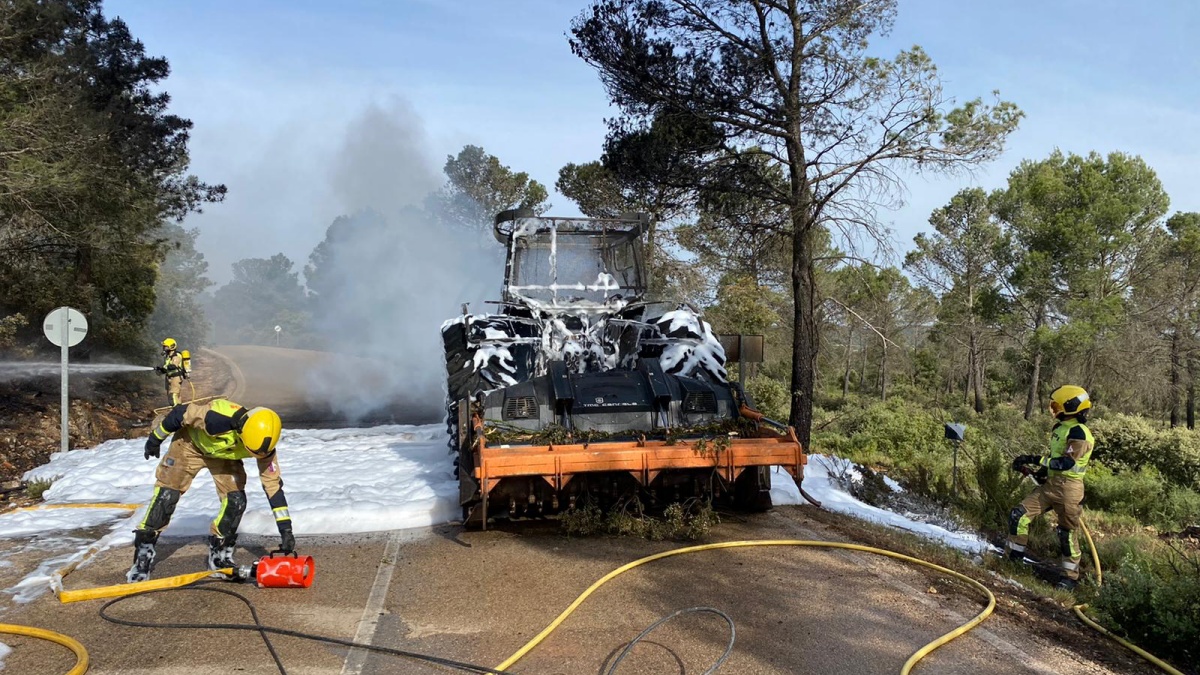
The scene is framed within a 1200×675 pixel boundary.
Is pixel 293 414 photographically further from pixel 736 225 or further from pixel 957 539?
pixel 957 539

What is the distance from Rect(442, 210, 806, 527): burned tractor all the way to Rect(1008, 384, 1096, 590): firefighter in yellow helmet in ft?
5.78

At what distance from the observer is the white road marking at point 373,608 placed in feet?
12.5

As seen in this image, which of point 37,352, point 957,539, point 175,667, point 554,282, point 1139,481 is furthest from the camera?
point 37,352

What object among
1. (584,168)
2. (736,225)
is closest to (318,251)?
(584,168)

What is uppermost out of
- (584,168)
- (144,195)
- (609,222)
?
(584,168)

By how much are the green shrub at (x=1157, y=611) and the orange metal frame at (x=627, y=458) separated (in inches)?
86.9

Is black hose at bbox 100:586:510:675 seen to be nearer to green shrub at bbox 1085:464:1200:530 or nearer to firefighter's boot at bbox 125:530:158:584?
firefighter's boot at bbox 125:530:158:584

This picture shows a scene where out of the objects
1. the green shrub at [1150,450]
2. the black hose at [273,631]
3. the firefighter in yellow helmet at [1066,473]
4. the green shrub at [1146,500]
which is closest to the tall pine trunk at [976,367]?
the green shrub at [1150,450]

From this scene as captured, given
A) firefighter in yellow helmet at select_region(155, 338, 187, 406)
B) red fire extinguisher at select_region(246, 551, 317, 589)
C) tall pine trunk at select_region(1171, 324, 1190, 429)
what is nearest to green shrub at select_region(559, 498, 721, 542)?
red fire extinguisher at select_region(246, 551, 317, 589)

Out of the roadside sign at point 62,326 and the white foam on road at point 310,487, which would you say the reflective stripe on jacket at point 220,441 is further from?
the roadside sign at point 62,326

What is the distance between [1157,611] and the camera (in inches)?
161

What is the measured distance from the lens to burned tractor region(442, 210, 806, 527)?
587 cm

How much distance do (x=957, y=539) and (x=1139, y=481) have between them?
5.04m

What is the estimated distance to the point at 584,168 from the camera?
22016mm
